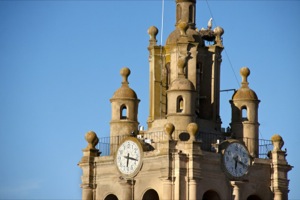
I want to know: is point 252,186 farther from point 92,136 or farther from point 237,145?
point 92,136

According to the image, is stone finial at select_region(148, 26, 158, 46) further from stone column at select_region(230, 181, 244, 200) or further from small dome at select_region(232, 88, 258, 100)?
stone column at select_region(230, 181, 244, 200)

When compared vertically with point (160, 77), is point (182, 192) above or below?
below

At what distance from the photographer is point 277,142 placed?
70.1 meters

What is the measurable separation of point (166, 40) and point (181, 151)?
5687 millimetres

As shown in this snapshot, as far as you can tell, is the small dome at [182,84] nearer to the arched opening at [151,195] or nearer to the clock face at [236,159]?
the clock face at [236,159]

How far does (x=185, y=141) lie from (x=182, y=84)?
2.48 metres

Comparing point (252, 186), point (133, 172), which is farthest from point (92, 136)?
→ point (252, 186)

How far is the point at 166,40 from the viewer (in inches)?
2771

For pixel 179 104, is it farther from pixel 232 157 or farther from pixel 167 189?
pixel 167 189

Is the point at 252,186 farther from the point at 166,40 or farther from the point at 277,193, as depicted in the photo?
the point at 166,40

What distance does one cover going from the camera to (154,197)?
68.8 m

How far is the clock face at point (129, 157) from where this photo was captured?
6812 cm

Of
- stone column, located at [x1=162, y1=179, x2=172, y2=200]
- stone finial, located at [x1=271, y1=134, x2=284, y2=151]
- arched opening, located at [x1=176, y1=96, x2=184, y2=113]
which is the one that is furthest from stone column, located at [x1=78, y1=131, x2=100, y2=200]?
stone finial, located at [x1=271, y1=134, x2=284, y2=151]

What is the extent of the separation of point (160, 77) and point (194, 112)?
2.83m
